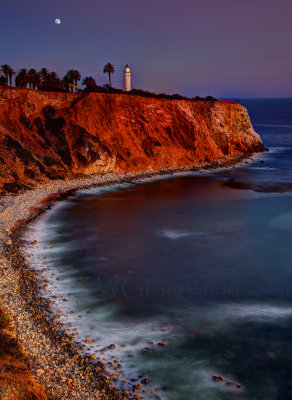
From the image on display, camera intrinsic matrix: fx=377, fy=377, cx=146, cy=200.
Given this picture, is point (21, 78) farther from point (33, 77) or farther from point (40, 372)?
point (40, 372)

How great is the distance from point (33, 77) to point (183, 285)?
33485 millimetres

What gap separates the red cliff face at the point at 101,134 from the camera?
108ft

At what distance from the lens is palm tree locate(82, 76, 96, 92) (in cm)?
4472

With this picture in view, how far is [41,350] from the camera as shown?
383 inches

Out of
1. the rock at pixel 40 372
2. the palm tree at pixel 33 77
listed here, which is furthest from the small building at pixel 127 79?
the rock at pixel 40 372

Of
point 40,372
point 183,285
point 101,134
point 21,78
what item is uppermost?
point 21,78

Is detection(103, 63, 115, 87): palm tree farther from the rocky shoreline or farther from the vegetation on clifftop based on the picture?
the rocky shoreline

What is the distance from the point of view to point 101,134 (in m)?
40.8

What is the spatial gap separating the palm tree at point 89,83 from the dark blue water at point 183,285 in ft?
63.4

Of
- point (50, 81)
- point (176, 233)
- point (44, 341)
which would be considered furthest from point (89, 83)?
point (44, 341)

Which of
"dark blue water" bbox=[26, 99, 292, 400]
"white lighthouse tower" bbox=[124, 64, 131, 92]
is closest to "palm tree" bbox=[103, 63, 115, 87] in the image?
"white lighthouse tower" bbox=[124, 64, 131, 92]

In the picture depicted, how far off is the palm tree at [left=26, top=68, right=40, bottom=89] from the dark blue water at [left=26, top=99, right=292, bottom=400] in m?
18.3

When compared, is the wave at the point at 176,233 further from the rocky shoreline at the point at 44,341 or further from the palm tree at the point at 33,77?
the palm tree at the point at 33,77

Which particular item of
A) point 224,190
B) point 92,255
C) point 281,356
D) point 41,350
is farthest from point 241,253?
point 224,190
